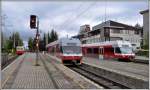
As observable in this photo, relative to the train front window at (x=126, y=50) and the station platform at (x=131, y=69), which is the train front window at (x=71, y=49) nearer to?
the station platform at (x=131, y=69)

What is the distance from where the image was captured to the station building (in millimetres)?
112975

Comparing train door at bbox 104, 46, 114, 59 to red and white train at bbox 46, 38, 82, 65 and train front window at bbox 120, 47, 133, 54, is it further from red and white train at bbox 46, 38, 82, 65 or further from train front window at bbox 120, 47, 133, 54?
red and white train at bbox 46, 38, 82, 65

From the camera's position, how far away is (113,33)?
117750 millimetres

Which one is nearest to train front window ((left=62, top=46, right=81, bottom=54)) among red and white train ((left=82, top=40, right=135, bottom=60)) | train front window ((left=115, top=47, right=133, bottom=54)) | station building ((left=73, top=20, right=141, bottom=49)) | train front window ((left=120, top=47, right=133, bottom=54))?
red and white train ((left=82, top=40, right=135, bottom=60))

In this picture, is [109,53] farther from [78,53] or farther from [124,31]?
[124,31]

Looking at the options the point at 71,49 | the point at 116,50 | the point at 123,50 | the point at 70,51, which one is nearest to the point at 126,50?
the point at 123,50

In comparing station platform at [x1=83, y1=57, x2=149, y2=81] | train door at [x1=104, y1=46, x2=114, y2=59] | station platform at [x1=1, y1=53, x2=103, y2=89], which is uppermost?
train door at [x1=104, y1=46, x2=114, y2=59]

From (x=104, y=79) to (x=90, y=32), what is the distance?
106 metres

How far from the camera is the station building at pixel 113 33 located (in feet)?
371

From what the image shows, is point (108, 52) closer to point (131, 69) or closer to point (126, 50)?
point (126, 50)

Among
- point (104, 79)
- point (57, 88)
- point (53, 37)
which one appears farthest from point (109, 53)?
point (53, 37)

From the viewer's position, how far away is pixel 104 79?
74.4 ft

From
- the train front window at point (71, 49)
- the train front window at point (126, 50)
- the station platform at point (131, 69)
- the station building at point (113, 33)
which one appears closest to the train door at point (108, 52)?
→ the train front window at point (126, 50)

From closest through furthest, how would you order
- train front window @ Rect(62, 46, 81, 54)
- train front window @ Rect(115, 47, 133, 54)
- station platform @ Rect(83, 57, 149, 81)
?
station platform @ Rect(83, 57, 149, 81)
train front window @ Rect(62, 46, 81, 54)
train front window @ Rect(115, 47, 133, 54)
